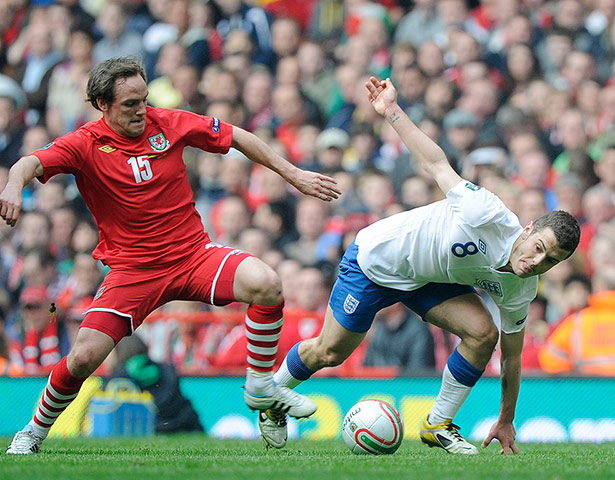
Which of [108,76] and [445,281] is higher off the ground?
[108,76]

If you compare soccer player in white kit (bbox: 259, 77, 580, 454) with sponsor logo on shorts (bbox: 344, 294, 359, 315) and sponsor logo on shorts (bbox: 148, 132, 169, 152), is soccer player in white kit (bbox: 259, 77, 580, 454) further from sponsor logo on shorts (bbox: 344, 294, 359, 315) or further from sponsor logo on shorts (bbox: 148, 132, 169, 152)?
sponsor logo on shorts (bbox: 148, 132, 169, 152)

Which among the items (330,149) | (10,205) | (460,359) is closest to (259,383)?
(460,359)

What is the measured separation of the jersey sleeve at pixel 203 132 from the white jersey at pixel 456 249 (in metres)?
1.10

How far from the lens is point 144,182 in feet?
20.9

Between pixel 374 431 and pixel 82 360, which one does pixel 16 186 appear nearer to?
pixel 82 360

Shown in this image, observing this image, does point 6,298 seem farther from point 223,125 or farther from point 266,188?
point 223,125

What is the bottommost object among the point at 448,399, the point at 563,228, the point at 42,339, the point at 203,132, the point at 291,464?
the point at 42,339

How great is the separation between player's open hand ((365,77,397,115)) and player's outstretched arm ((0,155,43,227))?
2.13m

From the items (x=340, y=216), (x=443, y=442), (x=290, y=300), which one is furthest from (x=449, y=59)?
(x=443, y=442)

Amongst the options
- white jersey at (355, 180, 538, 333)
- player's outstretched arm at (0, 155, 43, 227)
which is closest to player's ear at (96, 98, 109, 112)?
player's outstretched arm at (0, 155, 43, 227)

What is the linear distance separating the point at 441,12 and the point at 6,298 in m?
6.78

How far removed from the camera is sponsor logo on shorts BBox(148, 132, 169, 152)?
6.43 meters

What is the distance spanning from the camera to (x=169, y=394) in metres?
9.23

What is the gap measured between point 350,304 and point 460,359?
792 millimetres
